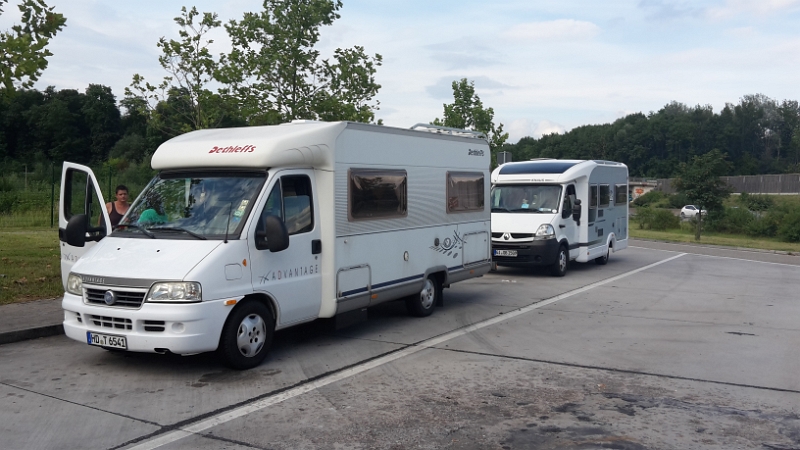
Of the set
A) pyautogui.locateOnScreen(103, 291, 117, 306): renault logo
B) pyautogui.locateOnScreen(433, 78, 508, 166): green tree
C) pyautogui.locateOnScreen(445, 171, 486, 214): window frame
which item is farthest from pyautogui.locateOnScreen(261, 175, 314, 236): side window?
pyautogui.locateOnScreen(433, 78, 508, 166): green tree

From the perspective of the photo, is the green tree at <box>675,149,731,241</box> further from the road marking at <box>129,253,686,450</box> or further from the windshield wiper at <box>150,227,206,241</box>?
the windshield wiper at <box>150,227,206,241</box>

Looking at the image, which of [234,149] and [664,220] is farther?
[664,220]

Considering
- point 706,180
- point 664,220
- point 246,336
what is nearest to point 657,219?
point 664,220

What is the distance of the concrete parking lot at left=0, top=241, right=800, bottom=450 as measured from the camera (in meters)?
5.80

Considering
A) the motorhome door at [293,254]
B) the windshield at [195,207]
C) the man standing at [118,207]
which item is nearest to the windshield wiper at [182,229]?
the windshield at [195,207]

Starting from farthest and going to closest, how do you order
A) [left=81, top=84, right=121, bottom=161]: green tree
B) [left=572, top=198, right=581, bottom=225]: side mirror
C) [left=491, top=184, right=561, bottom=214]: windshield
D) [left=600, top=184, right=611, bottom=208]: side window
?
1. [left=81, top=84, right=121, bottom=161]: green tree
2. [left=600, top=184, right=611, bottom=208]: side window
3. [left=572, top=198, right=581, bottom=225]: side mirror
4. [left=491, top=184, right=561, bottom=214]: windshield

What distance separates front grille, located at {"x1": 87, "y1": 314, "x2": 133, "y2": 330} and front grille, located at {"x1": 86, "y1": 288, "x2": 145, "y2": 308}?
0.44 feet

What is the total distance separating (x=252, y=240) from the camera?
7.74 meters

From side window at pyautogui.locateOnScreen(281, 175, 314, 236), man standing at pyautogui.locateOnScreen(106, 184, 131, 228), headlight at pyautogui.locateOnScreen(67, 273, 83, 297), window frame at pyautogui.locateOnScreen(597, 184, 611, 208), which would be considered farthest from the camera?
window frame at pyautogui.locateOnScreen(597, 184, 611, 208)

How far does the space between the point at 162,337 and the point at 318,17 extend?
1125cm

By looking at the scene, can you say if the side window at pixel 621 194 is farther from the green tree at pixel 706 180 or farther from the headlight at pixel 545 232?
the green tree at pixel 706 180

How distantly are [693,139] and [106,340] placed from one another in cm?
12236

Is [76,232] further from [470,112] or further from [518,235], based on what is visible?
[470,112]

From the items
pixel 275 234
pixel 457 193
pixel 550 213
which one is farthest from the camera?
pixel 550 213
